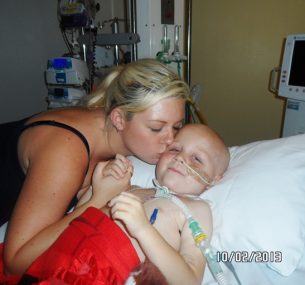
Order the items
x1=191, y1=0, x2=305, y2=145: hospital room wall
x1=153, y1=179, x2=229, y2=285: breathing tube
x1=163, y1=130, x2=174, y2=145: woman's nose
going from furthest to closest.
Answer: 1. x1=191, y1=0, x2=305, y2=145: hospital room wall
2. x1=163, y1=130, x2=174, y2=145: woman's nose
3. x1=153, y1=179, x2=229, y2=285: breathing tube

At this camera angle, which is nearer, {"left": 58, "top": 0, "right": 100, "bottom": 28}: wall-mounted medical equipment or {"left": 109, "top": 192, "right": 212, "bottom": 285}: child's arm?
{"left": 109, "top": 192, "right": 212, "bottom": 285}: child's arm

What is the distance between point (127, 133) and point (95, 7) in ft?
7.31

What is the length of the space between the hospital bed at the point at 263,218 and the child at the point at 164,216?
7cm

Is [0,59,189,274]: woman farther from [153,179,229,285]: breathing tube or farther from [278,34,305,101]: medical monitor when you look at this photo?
[278,34,305,101]: medical monitor

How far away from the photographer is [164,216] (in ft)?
3.42

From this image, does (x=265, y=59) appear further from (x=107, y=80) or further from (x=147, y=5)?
(x=107, y=80)

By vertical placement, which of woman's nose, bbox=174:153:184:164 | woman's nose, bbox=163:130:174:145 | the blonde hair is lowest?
woman's nose, bbox=174:153:184:164

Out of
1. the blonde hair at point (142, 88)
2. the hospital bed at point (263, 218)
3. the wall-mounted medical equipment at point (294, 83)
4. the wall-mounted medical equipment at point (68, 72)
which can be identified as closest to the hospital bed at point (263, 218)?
the hospital bed at point (263, 218)

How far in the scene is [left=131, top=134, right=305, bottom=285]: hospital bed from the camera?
0.99 meters

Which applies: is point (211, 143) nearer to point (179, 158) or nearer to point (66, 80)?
point (179, 158)

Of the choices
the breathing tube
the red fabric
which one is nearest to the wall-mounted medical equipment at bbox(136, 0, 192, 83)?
the breathing tube

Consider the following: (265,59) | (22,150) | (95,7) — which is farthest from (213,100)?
(22,150)

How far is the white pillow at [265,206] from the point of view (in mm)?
996

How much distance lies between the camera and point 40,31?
3213mm
